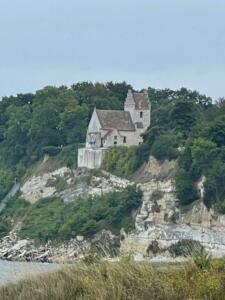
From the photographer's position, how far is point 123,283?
20.8m

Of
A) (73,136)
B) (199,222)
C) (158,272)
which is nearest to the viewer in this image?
(158,272)

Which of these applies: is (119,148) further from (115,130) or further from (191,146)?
(191,146)

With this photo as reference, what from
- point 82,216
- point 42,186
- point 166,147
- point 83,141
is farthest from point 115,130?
point 166,147

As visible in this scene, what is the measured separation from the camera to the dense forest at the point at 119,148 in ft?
260

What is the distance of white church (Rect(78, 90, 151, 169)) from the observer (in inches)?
3701

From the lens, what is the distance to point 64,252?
77875mm

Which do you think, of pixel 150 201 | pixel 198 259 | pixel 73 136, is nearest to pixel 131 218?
pixel 150 201

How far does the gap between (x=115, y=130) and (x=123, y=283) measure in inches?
2886

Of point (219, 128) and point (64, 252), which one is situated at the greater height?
point (219, 128)

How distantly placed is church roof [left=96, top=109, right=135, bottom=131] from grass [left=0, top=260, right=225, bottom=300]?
72393 millimetres

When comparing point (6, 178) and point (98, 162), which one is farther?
point (6, 178)

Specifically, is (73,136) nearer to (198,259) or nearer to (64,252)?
(64,252)

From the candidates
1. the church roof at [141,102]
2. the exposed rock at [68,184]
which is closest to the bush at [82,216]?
the exposed rock at [68,184]

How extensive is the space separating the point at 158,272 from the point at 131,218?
6115cm
